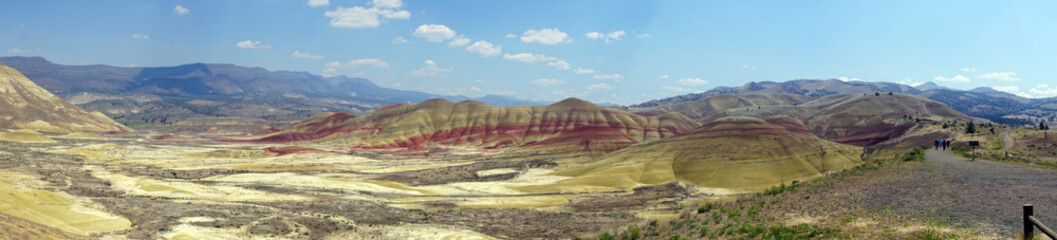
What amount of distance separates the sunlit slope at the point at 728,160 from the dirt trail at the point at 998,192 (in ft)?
111

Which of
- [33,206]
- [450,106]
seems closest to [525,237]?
[33,206]

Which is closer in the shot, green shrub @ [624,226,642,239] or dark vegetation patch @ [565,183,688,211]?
green shrub @ [624,226,642,239]

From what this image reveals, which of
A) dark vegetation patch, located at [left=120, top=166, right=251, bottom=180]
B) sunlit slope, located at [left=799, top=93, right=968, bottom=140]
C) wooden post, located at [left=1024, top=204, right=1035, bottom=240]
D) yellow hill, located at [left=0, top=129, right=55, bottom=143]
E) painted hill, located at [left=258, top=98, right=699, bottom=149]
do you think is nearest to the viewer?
wooden post, located at [left=1024, top=204, right=1035, bottom=240]

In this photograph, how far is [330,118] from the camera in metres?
184

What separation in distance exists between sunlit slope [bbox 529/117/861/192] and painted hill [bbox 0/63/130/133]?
165497 mm

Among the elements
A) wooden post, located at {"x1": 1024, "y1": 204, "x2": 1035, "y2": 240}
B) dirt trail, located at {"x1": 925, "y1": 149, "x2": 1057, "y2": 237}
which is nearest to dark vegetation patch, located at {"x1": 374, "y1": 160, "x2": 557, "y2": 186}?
dirt trail, located at {"x1": 925, "y1": 149, "x2": 1057, "y2": 237}

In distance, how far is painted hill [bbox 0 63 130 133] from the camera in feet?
487

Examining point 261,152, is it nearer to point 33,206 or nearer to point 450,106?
point 450,106

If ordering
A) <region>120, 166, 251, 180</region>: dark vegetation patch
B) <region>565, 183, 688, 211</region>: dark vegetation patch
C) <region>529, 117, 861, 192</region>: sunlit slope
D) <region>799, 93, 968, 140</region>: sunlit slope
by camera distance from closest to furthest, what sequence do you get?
<region>565, 183, 688, 211</region>: dark vegetation patch
<region>120, 166, 251, 180</region>: dark vegetation patch
<region>529, 117, 861, 192</region>: sunlit slope
<region>799, 93, 968, 140</region>: sunlit slope

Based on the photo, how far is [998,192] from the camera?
21.1 meters

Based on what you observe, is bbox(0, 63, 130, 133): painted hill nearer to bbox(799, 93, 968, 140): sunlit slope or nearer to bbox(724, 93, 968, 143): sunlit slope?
bbox(724, 93, 968, 143): sunlit slope

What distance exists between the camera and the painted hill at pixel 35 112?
148 meters

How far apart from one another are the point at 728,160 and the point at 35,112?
200 m

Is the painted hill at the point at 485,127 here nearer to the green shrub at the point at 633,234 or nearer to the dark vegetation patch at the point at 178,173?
the dark vegetation patch at the point at 178,173
